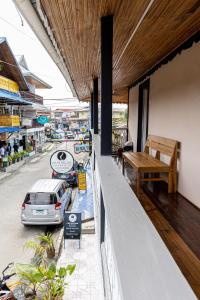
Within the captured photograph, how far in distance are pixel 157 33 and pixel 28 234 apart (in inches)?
276

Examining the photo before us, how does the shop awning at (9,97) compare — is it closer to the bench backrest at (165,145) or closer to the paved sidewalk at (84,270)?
the paved sidewalk at (84,270)

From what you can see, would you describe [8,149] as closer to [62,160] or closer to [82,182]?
[82,182]

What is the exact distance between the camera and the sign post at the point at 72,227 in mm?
6473

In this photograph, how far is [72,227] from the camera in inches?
257

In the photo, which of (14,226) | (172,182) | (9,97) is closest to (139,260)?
(172,182)

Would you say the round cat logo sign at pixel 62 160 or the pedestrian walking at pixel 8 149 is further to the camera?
the pedestrian walking at pixel 8 149

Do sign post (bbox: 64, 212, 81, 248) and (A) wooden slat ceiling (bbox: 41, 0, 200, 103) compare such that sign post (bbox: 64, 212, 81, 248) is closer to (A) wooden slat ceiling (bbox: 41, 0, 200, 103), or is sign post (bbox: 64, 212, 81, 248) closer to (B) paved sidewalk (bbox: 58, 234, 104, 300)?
(B) paved sidewalk (bbox: 58, 234, 104, 300)

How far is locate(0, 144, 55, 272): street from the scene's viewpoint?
6.71 m

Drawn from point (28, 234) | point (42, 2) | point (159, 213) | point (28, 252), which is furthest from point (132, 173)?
point (42, 2)

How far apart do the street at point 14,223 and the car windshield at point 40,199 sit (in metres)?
0.96

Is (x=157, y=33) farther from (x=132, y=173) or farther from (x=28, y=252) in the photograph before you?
(x=28, y=252)

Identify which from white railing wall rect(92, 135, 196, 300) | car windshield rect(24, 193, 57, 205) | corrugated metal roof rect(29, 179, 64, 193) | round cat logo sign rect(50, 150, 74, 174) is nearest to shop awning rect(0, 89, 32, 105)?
round cat logo sign rect(50, 150, 74, 174)

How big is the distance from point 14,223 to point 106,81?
7.31m

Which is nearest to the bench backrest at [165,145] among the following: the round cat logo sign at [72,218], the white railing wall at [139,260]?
the round cat logo sign at [72,218]
